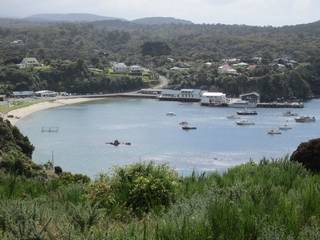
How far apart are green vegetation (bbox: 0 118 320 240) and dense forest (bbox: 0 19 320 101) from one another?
66.1 meters

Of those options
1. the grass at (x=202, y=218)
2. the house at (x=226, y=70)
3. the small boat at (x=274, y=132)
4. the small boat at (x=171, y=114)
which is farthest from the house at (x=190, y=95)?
the grass at (x=202, y=218)

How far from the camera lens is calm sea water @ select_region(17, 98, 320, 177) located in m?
39.6

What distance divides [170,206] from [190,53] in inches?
4031

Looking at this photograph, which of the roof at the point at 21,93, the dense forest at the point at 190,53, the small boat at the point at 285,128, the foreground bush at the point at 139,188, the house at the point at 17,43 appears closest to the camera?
the foreground bush at the point at 139,188

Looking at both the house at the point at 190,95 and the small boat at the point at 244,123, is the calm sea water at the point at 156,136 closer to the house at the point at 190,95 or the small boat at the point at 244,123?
the small boat at the point at 244,123

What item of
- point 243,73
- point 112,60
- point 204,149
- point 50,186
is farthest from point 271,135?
point 112,60

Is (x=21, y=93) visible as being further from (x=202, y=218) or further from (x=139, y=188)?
(x=202, y=218)

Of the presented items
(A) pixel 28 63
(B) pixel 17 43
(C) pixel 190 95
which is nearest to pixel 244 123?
(C) pixel 190 95

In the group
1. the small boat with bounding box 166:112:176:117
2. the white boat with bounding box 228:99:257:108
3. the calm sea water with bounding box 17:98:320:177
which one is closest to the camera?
the calm sea water with bounding box 17:98:320:177

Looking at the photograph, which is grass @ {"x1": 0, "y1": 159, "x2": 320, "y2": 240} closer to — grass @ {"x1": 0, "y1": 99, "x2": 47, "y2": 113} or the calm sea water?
the calm sea water

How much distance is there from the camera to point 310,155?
26.9 ft

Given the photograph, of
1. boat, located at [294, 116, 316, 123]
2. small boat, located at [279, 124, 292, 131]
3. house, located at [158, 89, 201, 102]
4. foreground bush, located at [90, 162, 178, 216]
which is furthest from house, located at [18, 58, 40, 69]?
foreground bush, located at [90, 162, 178, 216]

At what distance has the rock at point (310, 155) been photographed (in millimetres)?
8078

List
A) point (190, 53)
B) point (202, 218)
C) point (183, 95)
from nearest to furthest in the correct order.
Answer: point (202, 218), point (183, 95), point (190, 53)
